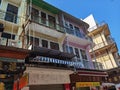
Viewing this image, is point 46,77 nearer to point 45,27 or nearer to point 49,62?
point 49,62

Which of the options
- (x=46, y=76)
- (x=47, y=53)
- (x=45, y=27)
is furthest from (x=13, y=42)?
(x=46, y=76)

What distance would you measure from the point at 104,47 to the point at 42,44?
47.2 feet

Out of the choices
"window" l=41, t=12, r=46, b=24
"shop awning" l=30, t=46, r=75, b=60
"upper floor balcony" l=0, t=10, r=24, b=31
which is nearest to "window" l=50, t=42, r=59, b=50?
"shop awning" l=30, t=46, r=75, b=60

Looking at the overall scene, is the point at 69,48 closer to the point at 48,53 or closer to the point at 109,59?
the point at 48,53

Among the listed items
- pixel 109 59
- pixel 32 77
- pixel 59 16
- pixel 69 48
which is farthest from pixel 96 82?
pixel 109 59

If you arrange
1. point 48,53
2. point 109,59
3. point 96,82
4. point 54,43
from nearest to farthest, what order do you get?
1. point 48,53
2. point 96,82
3. point 54,43
4. point 109,59

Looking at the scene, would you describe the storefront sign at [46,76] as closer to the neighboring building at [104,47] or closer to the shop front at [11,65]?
the shop front at [11,65]

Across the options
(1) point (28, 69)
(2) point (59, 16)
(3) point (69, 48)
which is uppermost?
(2) point (59, 16)

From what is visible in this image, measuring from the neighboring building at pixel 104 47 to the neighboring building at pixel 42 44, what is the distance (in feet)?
24.2

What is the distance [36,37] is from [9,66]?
4.71m

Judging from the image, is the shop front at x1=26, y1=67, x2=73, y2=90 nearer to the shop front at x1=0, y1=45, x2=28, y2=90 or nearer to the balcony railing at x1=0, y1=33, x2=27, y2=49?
the shop front at x1=0, y1=45, x2=28, y2=90

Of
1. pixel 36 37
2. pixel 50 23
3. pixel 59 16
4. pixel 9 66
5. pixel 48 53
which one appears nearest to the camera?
pixel 9 66

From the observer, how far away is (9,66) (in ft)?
28.6

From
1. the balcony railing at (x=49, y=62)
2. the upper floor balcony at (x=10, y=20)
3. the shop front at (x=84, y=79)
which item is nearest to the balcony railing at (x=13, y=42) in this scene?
the upper floor balcony at (x=10, y=20)
